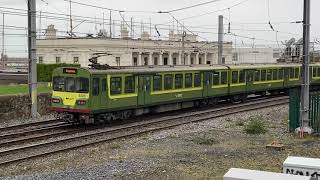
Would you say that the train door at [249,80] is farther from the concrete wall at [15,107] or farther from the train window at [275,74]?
the concrete wall at [15,107]

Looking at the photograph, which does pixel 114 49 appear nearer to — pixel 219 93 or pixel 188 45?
pixel 188 45

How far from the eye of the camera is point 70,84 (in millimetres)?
20141

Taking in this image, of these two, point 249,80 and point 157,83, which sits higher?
point 157,83

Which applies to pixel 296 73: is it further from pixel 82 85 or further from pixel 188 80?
pixel 82 85

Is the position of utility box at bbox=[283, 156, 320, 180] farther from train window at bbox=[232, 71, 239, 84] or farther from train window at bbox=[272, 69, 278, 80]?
train window at bbox=[272, 69, 278, 80]

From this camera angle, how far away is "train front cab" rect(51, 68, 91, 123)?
1959 cm

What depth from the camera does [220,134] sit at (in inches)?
705

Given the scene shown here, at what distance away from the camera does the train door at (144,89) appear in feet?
72.2

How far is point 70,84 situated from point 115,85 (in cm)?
185

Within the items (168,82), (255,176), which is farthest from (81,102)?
(255,176)

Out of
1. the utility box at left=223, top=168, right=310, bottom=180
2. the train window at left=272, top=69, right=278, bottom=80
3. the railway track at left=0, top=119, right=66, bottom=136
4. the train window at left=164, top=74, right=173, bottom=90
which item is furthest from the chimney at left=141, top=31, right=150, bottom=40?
the utility box at left=223, top=168, right=310, bottom=180

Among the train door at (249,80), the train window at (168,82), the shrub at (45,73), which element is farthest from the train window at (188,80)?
the shrub at (45,73)

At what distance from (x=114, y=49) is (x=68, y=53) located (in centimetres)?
627

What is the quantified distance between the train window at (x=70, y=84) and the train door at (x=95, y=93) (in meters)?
0.92
